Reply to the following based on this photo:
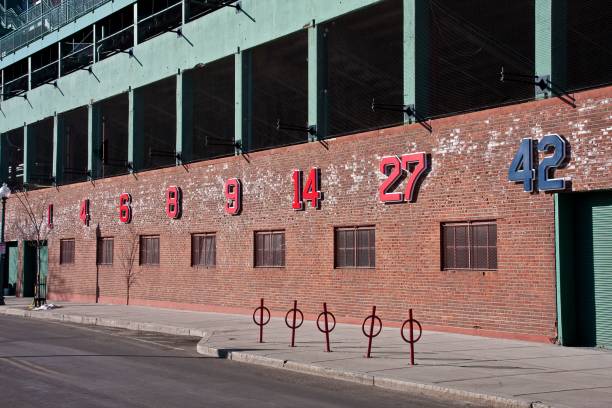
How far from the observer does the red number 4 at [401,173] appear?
66.2ft

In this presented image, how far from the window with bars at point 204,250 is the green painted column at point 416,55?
10172 mm

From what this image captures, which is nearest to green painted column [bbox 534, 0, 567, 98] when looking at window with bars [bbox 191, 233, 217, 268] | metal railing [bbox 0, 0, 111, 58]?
window with bars [bbox 191, 233, 217, 268]

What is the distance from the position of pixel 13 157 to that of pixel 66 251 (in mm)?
11794

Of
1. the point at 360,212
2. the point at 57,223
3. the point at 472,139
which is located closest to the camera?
the point at 472,139

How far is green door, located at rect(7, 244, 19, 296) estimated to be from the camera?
4341cm

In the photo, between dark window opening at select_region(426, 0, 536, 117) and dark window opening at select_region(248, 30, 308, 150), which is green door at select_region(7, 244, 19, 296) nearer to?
dark window opening at select_region(248, 30, 308, 150)

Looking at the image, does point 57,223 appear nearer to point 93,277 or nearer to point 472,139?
point 93,277

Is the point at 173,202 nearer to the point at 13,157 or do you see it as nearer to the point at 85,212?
the point at 85,212

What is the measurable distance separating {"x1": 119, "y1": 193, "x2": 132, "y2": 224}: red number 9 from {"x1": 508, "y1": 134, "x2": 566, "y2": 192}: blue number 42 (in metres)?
19.2

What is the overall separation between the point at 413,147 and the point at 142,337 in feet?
28.7

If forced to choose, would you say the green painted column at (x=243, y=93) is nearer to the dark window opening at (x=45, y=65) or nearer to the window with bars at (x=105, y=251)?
Answer: the window with bars at (x=105, y=251)

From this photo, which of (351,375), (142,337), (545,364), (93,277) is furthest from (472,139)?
(93,277)

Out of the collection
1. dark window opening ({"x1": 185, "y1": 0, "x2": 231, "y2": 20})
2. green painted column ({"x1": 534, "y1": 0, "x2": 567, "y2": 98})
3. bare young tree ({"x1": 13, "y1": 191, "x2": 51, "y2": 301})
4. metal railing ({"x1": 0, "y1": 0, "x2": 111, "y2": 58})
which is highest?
metal railing ({"x1": 0, "y1": 0, "x2": 111, "y2": 58})

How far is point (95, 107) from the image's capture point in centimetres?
3616
